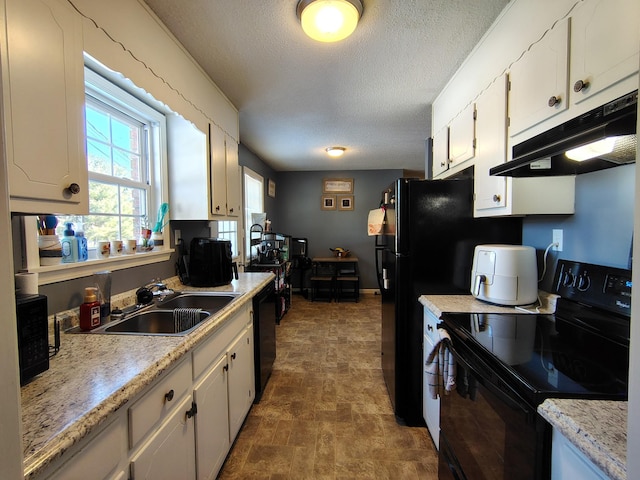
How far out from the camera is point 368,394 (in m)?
2.36

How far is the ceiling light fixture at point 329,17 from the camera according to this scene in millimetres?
1405

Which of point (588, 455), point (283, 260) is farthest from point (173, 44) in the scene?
point (283, 260)

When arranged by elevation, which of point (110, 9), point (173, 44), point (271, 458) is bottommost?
point (271, 458)

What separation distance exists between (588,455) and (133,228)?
2237 mm

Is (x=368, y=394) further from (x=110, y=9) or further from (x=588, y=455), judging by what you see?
(x=110, y=9)

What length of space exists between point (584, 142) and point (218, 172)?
2144 mm

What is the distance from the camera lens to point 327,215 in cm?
583

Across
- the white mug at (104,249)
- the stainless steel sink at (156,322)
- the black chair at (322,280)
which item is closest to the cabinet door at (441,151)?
the stainless steel sink at (156,322)

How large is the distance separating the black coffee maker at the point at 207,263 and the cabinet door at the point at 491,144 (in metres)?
1.75

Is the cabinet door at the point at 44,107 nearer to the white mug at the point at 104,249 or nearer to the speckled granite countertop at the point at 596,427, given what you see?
the white mug at the point at 104,249

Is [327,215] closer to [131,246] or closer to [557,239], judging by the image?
[131,246]

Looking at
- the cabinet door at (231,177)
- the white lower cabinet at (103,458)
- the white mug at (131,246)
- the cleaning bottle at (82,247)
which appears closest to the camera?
the white lower cabinet at (103,458)

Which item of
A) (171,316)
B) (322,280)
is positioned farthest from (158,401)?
(322,280)

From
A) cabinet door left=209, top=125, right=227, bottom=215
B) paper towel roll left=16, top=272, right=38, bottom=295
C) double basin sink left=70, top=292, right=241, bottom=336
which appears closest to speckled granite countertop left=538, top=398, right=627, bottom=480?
double basin sink left=70, top=292, right=241, bottom=336
